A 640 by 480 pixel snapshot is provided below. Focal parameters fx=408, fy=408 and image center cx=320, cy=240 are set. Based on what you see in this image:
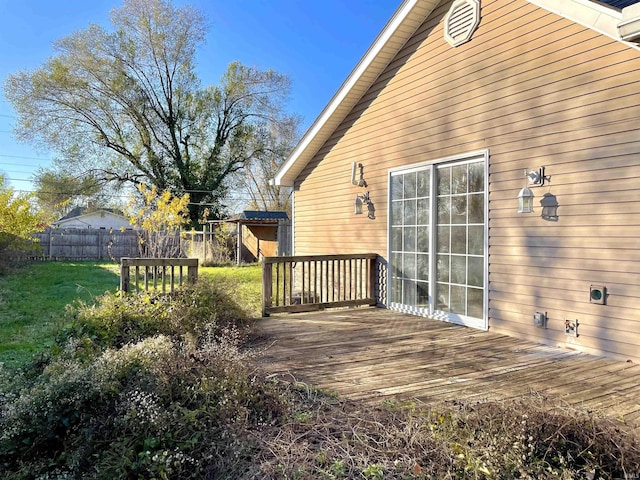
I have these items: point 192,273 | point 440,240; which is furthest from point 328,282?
point 192,273

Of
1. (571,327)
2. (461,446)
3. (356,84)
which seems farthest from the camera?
(356,84)

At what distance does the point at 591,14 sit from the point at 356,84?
11.1 feet

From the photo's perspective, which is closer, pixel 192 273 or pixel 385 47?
pixel 192 273

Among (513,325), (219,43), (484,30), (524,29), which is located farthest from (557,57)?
(219,43)

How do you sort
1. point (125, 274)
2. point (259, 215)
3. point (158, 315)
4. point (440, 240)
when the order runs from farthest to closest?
1. point (259, 215)
2. point (440, 240)
3. point (125, 274)
4. point (158, 315)

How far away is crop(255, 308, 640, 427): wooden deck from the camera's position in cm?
270

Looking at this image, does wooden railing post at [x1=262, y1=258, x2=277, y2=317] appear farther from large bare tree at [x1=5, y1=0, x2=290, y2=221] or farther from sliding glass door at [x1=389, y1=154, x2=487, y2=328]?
large bare tree at [x1=5, y1=0, x2=290, y2=221]

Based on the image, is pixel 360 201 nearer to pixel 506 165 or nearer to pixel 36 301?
pixel 506 165

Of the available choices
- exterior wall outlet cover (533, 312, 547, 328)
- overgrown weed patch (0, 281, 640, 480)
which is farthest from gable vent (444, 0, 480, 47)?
overgrown weed patch (0, 281, 640, 480)

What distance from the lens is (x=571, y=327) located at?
379 centimetres

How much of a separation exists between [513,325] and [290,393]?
283cm

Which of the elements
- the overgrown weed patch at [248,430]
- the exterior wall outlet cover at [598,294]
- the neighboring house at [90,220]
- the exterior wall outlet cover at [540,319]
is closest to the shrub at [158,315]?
the overgrown weed patch at [248,430]

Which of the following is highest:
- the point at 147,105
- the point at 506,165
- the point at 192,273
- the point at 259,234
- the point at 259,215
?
the point at 147,105

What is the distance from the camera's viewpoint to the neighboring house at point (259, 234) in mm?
15038
